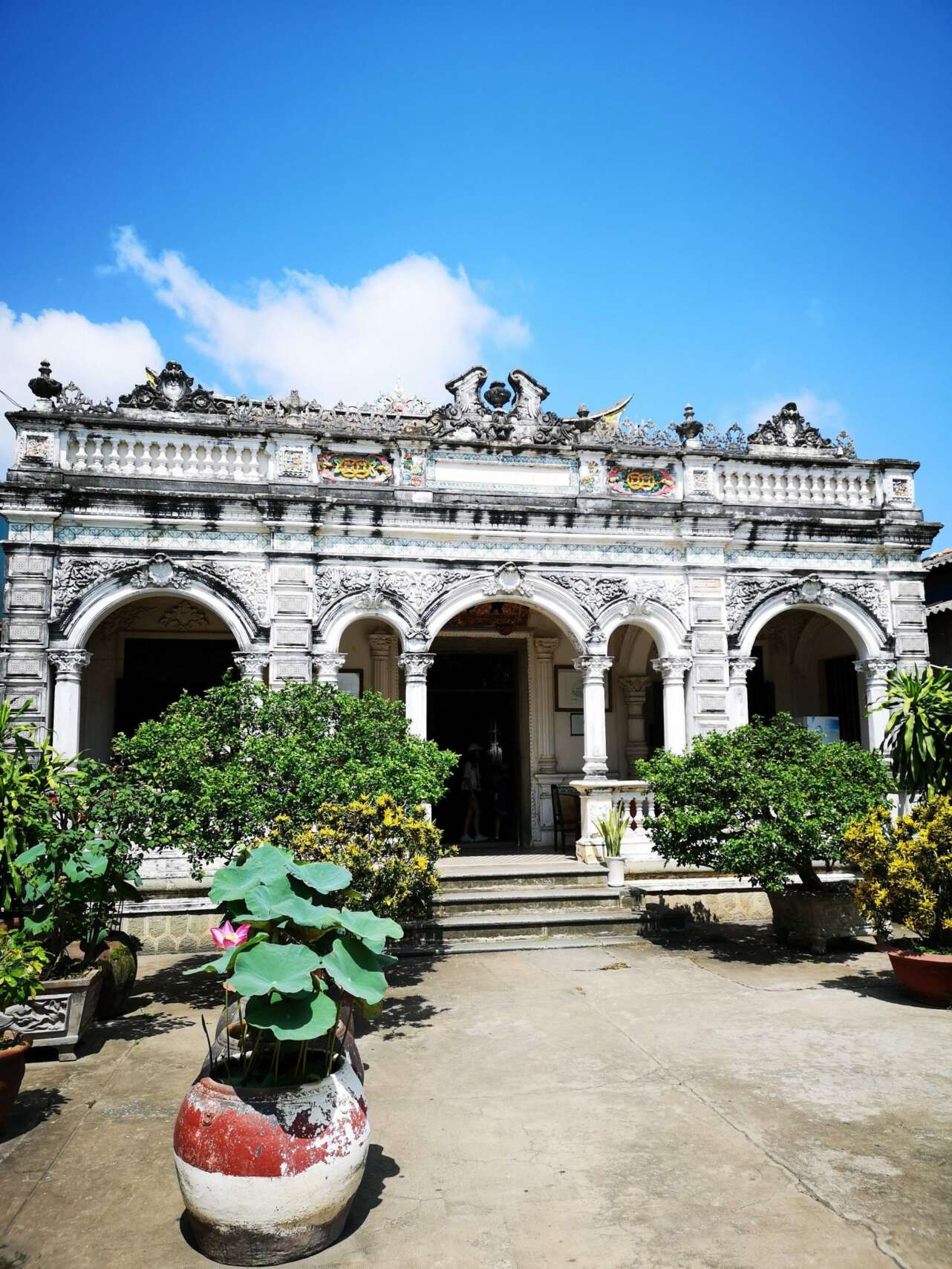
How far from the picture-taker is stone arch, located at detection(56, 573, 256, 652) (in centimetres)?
1008

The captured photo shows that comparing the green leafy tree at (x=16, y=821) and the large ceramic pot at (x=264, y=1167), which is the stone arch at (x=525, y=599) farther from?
the large ceramic pot at (x=264, y=1167)

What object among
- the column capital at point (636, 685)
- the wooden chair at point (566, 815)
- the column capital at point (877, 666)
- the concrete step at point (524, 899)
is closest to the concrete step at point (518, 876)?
the concrete step at point (524, 899)

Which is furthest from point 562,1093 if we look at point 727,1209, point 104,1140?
point 104,1140

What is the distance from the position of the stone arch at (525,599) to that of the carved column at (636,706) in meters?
2.53

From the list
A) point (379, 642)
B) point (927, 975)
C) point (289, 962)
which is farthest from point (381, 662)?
point (289, 962)

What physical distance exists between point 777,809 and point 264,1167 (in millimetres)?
5736

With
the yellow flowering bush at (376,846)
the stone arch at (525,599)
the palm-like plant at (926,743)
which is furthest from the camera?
the stone arch at (525,599)


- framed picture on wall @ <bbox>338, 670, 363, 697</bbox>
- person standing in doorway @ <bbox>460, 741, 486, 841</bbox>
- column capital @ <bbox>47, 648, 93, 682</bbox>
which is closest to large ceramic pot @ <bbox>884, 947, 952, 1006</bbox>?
person standing in doorway @ <bbox>460, 741, 486, 841</bbox>

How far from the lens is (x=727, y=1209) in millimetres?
3523

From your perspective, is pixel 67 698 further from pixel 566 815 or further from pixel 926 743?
pixel 926 743

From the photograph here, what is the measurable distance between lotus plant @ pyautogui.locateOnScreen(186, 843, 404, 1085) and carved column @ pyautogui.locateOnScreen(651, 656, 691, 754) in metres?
7.94

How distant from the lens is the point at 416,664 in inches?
420

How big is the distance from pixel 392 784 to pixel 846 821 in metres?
3.90

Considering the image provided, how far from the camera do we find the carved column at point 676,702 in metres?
11.2
